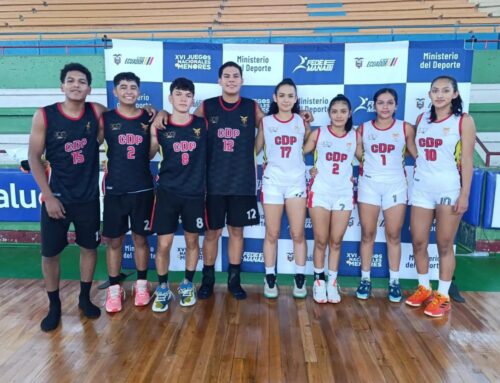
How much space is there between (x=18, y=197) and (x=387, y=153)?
3621mm

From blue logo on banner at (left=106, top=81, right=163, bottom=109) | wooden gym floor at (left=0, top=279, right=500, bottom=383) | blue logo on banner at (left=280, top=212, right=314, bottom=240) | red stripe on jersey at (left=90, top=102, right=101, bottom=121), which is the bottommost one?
wooden gym floor at (left=0, top=279, right=500, bottom=383)

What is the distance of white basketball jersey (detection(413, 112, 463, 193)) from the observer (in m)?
2.79

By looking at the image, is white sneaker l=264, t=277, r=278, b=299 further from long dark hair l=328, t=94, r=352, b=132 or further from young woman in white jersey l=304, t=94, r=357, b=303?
long dark hair l=328, t=94, r=352, b=132

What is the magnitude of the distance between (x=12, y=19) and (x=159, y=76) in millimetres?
7458

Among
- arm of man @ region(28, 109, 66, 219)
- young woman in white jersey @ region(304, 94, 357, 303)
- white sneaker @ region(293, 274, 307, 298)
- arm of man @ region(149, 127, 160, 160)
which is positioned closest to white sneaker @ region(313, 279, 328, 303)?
young woman in white jersey @ region(304, 94, 357, 303)

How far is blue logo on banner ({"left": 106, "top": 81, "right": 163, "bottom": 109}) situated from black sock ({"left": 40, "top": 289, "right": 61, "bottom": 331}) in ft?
5.43

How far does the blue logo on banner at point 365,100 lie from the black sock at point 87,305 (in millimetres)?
2588

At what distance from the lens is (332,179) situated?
9.93 feet

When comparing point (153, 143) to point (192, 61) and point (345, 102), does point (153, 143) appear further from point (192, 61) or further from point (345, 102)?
point (345, 102)

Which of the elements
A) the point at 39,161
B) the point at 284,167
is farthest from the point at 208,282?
the point at 39,161

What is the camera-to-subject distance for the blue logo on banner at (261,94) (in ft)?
11.2

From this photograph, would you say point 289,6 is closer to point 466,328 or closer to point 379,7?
point 379,7

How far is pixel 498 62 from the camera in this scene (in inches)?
249

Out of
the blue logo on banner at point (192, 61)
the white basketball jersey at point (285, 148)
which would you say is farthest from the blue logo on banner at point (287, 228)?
the blue logo on banner at point (192, 61)
